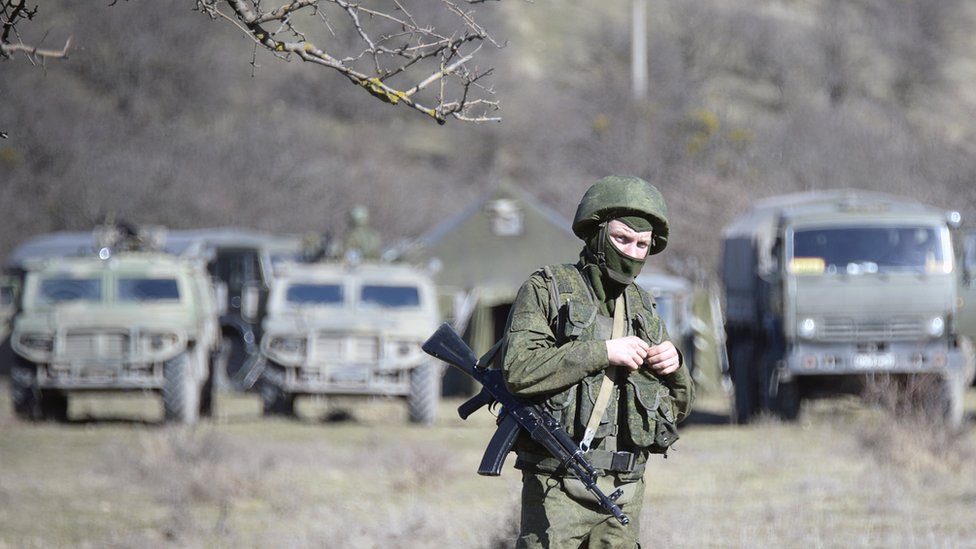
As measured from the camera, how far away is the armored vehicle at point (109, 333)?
16891 millimetres

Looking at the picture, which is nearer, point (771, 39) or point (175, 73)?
point (175, 73)

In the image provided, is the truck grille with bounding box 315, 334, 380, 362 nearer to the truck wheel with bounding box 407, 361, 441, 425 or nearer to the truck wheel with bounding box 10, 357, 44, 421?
the truck wheel with bounding box 407, 361, 441, 425

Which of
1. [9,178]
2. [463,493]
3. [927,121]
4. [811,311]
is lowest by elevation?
[463,493]

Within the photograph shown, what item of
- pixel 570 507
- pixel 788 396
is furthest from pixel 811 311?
pixel 570 507

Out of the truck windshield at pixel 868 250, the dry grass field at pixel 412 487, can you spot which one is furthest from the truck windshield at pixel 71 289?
the truck windshield at pixel 868 250

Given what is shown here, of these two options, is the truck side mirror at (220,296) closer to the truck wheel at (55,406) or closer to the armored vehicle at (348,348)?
the armored vehicle at (348,348)

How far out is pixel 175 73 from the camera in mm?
55062

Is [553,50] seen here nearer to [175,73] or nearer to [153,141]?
[175,73]

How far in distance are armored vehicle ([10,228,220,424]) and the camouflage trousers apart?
12.1 m

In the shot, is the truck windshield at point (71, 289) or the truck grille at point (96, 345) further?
the truck windshield at point (71, 289)

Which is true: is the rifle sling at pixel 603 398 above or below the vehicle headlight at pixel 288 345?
below

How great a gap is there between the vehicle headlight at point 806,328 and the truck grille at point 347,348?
432cm

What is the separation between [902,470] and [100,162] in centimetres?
3015

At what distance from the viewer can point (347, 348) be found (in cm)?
1764
